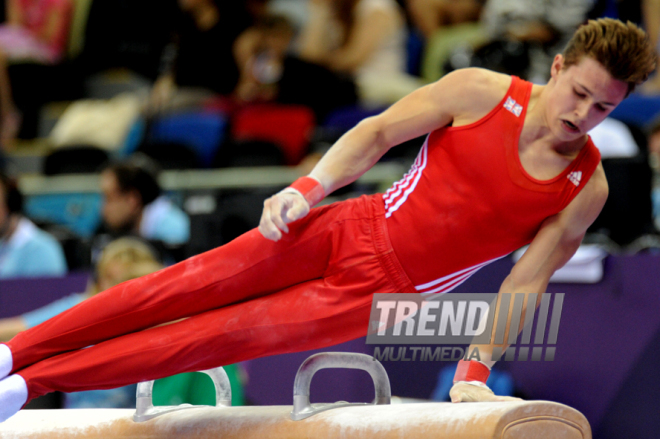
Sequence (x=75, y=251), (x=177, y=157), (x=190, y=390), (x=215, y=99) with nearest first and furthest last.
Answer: (x=190, y=390)
(x=75, y=251)
(x=177, y=157)
(x=215, y=99)

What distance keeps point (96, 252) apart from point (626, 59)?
3324 mm

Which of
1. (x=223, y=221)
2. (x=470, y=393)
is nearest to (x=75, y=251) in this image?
(x=223, y=221)

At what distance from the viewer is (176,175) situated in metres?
5.40

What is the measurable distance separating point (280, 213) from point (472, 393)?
72cm

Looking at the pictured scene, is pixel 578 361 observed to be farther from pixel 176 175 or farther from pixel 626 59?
pixel 176 175

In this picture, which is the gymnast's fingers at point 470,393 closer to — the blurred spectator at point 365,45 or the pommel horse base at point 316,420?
the pommel horse base at point 316,420

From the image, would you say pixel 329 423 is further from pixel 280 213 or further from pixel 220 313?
pixel 280 213

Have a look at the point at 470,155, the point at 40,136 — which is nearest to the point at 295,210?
the point at 470,155

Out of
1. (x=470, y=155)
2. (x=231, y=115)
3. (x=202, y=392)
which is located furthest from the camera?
(x=231, y=115)

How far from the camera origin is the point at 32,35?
24.8 ft

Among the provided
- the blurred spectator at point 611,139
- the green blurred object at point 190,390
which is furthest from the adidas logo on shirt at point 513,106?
the blurred spectator at point 611,139

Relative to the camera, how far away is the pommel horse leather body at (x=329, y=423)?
1784 mm

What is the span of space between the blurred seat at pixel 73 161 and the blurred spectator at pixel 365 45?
188cm

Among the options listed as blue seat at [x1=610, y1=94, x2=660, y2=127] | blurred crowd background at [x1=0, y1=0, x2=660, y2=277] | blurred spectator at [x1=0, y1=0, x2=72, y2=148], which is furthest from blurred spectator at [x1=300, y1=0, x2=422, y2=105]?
blurred spectator at [x1=0, y1=0, x2=72, y2=148]
